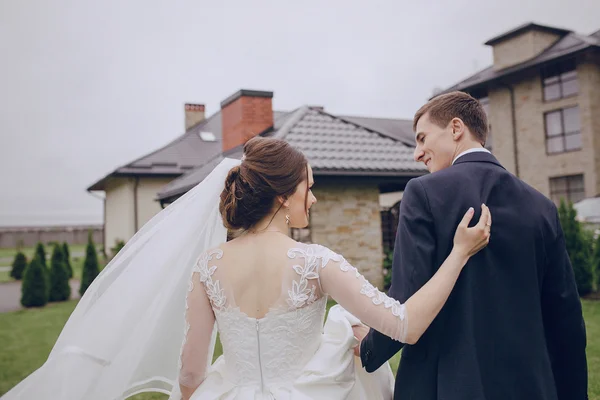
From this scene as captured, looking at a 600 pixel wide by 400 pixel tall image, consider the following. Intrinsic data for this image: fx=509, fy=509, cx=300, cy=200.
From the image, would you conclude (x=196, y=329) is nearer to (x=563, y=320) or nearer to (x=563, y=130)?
(x=563, y=320)

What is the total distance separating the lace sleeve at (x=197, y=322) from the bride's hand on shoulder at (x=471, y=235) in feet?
3.24

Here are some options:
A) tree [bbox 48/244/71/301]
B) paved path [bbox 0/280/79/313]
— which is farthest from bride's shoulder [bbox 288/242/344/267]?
tree [bbox 48/244/71/301]

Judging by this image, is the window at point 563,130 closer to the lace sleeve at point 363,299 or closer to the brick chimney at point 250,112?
the brick chimney at point 250,112

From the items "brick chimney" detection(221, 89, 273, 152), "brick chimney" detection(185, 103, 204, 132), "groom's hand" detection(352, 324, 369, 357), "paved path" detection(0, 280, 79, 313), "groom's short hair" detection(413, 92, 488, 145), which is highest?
"brick chimney" detection(185, 103, 204, 132)

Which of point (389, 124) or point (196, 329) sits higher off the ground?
point (389, 124)

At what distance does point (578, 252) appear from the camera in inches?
414

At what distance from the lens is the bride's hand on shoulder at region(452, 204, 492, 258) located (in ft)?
5.70

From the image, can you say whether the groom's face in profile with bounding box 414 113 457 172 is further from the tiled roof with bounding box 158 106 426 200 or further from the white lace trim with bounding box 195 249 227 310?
the tiled roof with bounding box 158 106 426 200

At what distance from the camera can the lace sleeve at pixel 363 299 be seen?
5.84 feet

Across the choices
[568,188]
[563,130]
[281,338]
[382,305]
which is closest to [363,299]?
[382,305]

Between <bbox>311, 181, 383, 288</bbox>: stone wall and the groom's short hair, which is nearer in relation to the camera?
the groom's short hair

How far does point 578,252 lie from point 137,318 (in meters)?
10.4

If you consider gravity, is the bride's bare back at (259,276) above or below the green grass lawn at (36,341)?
above

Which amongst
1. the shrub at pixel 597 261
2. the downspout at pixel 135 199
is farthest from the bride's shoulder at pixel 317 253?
the downspout at pixel 135 199
